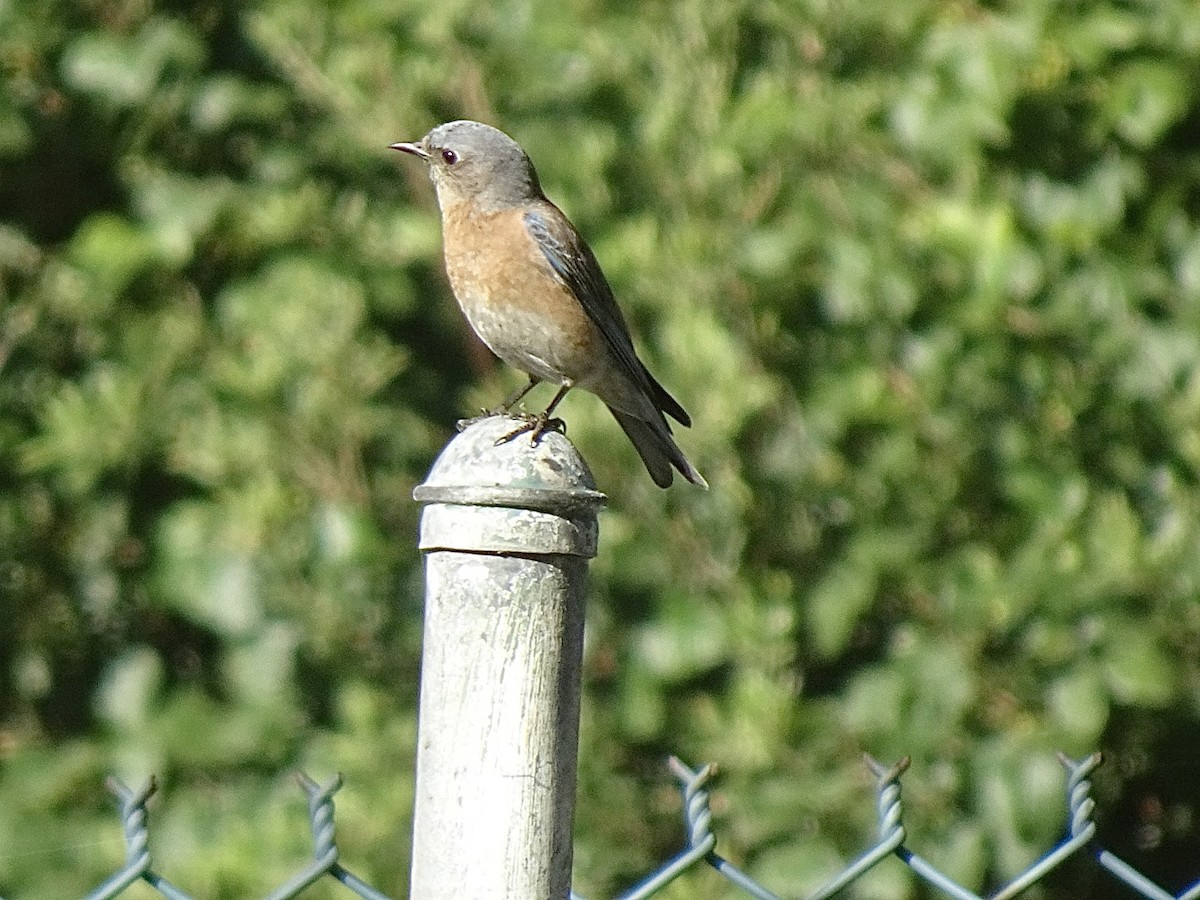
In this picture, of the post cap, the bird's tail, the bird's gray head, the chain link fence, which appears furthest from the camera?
the bird's gray head

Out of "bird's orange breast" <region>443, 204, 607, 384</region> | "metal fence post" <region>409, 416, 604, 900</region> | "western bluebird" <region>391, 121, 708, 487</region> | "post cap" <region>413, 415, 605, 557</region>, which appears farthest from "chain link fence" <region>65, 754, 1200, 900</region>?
"bird's orange breast" <region>443, 204, 607, 384</region>

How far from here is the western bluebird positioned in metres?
3.45

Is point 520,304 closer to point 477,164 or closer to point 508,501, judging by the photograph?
point 477,164

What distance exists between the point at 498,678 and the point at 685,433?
1.95 m

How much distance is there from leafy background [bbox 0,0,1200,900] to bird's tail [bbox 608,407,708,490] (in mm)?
177

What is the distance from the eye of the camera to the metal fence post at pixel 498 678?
67.8 inches

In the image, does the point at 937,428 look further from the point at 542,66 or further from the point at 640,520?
the point at 542,66

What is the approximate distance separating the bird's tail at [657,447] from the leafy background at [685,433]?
0.58ft

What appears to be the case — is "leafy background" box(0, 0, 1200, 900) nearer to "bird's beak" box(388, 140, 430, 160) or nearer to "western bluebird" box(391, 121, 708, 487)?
"western bluebird" box(391, 121, 708, 487)

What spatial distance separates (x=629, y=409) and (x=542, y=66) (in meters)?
1.06

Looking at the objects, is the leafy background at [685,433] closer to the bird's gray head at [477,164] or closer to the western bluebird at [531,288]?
the western bluebird at [531,288]

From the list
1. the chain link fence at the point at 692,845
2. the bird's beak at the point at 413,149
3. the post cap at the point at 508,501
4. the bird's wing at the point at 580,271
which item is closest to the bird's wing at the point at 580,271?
the bird's wing at the point at 580,271

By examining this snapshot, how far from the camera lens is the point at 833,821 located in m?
3.59

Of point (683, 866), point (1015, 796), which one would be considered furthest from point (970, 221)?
point (683, 866)
